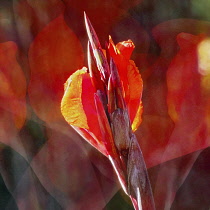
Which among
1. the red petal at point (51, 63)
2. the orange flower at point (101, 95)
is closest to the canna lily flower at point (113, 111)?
the orange flower at point (101, 95)

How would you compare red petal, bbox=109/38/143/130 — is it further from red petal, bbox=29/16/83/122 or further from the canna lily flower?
red petal, bbox=29/16/83/122

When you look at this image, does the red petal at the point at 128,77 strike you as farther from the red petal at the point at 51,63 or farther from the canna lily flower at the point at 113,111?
the red petal at the point at 51,63

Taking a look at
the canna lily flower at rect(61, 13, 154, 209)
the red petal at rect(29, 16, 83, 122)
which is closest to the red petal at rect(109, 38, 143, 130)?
the canna lily flower at rect(61, 13, 154, 209)

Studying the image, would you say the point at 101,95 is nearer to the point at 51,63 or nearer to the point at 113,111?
the point at 113,111

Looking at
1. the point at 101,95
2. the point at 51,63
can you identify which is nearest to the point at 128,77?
the point at 101,95

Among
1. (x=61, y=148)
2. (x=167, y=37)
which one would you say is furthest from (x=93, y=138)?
(x=167, y=37)

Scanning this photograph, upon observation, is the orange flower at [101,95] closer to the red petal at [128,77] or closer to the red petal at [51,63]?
the red petal at [128,77]

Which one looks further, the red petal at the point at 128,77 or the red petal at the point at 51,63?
the red petal at the point at 51,63
